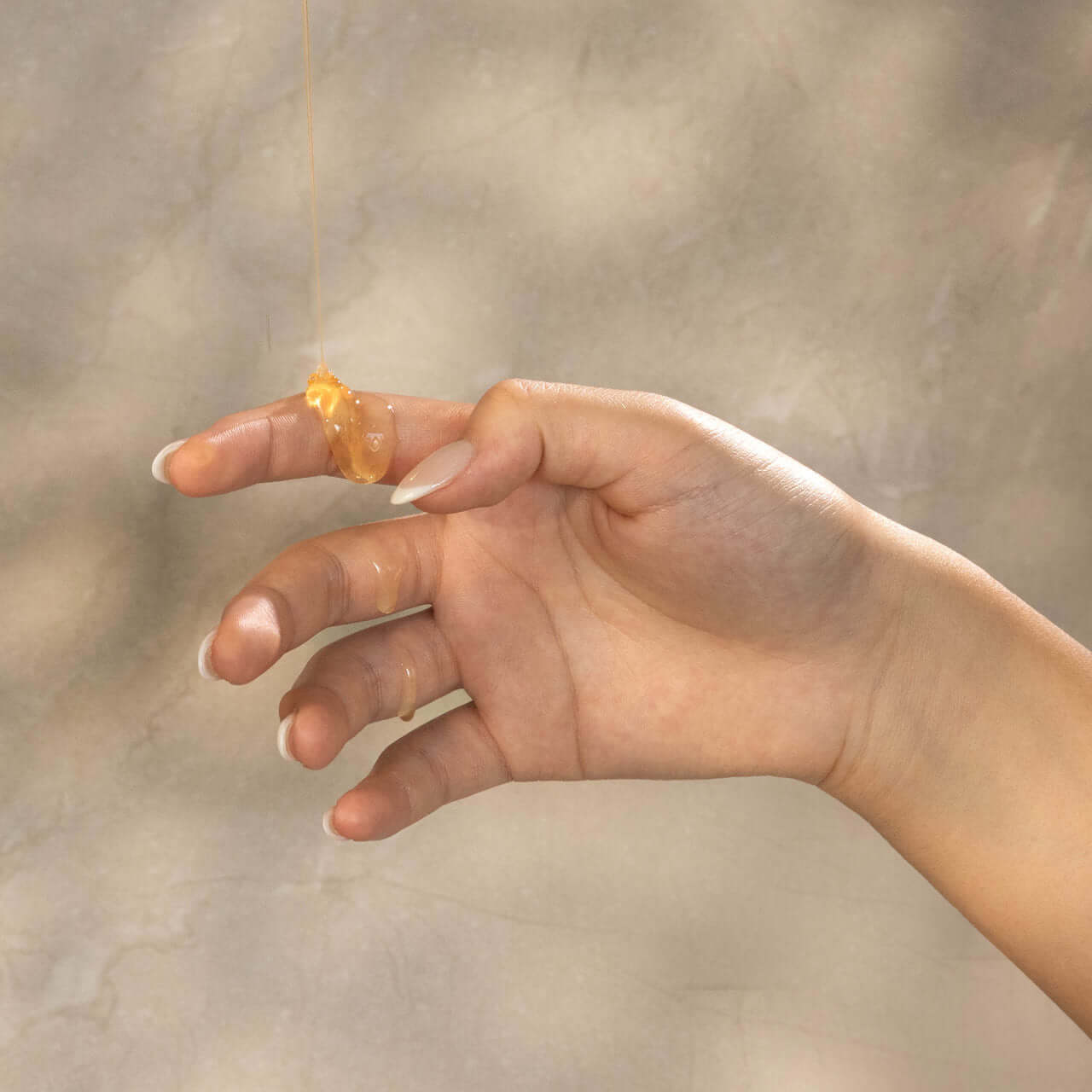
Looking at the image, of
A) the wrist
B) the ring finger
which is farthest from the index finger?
the wrist

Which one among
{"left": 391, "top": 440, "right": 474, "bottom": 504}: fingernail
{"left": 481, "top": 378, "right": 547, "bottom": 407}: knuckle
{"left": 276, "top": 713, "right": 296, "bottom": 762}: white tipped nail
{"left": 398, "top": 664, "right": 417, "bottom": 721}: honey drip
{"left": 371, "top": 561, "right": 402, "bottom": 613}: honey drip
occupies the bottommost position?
{"left": 398, "top": 664, "right": 417, "bottom": 721}: honey drip

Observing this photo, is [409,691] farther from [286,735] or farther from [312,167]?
[312,167]

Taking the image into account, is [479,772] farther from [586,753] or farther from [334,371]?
[334,371]

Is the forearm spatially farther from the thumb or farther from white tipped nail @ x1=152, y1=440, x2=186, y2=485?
white tipped nail @ x1=152, y1=440, x2=186, y2=485

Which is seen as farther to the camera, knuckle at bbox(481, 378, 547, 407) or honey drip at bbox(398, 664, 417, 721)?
honey drip at bbox(398, 664, 417, 721)

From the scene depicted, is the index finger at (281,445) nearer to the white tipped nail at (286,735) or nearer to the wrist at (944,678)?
the white tipped nail at (286,735)

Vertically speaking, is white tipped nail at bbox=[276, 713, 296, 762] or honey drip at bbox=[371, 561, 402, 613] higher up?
honey drip at bbox=[371, 561, 402, 613]

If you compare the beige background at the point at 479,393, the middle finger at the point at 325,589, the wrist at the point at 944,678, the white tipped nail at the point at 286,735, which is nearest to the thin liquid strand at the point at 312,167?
the beige background at the point at 479,393
